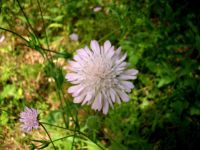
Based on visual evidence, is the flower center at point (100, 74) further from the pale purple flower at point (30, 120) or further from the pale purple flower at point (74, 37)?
the pale purple flower at point (74, 37)

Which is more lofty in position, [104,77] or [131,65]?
[131,65]

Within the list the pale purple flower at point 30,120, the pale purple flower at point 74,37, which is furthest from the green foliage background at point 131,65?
the pale purple flower at point 30,120

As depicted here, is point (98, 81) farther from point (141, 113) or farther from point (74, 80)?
point (141, 113)

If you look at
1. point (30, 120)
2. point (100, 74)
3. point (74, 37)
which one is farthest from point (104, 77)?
point (74, 37)

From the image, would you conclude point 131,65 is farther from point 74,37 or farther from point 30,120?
point 30,120

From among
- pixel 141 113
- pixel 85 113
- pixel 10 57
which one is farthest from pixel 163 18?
pixel 10 57

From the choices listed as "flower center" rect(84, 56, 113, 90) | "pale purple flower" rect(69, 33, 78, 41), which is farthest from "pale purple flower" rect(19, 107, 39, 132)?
"pale purple flower" rect(69, 33, 78, 41)

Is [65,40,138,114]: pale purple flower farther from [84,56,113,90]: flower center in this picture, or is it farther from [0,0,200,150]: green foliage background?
[0,0,200,150]: green foliage background

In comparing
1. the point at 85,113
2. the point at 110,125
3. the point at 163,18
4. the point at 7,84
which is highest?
the point at 163,18
